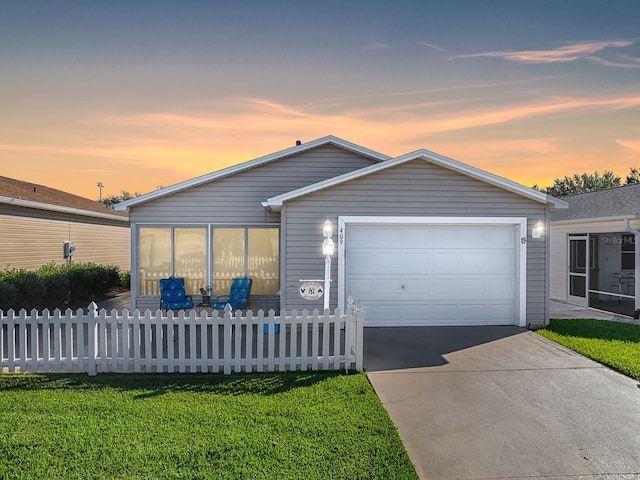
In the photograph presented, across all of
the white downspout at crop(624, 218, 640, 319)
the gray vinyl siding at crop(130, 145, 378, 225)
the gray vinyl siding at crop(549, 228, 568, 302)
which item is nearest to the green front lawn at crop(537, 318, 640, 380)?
the white downspout at crop(624, 218, 640, 319)

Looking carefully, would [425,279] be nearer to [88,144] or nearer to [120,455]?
[120,455]

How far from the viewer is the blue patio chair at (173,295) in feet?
35.2

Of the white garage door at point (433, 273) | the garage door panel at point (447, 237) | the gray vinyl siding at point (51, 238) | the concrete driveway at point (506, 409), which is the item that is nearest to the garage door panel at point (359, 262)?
the white garage door at point (433, 273)

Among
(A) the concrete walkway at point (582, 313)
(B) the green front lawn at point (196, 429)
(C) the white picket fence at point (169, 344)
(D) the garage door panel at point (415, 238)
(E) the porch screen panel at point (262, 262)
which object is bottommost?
(A) the concrete walkway at point (582, 313)

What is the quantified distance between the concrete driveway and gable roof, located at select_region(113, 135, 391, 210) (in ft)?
18.6

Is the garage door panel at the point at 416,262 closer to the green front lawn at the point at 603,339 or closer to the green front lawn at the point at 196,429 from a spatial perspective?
the green front lawn at the point at 603,339

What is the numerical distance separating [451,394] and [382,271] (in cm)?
426

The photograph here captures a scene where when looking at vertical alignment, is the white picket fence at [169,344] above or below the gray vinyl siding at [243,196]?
below

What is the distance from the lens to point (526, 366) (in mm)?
6719

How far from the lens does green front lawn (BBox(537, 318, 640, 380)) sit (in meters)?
6.80

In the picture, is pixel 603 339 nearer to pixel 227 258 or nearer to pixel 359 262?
pixel 359 262

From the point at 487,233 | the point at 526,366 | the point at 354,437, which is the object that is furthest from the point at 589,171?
the point at 354,437

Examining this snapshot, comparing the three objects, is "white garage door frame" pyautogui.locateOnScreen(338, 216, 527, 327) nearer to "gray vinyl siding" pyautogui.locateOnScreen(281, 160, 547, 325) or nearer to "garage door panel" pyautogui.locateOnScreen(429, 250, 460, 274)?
"gray vinyl siding" pyautogui.locateOnScreen(281, 160, 547, 325)

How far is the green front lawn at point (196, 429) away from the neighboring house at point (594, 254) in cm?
1047
